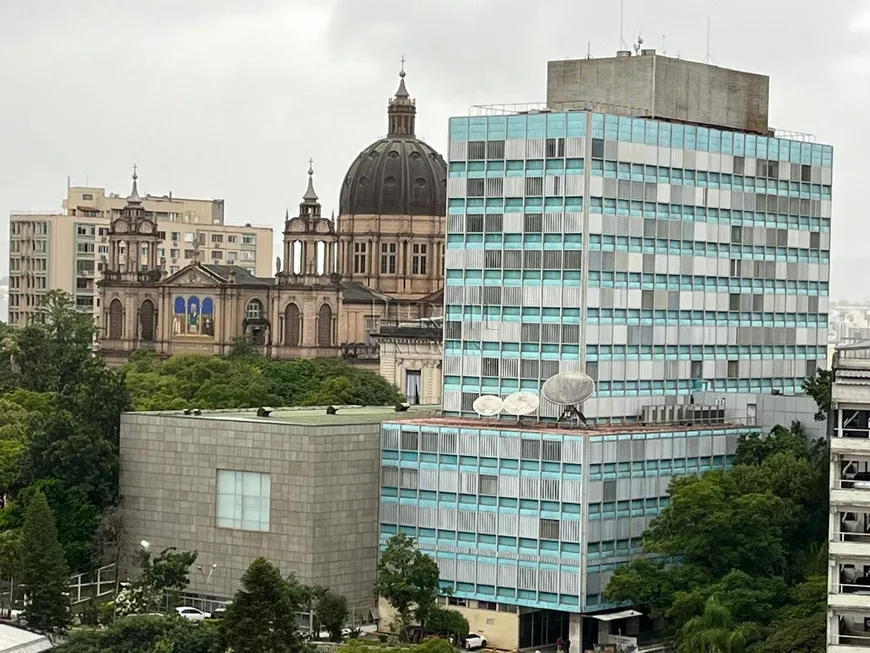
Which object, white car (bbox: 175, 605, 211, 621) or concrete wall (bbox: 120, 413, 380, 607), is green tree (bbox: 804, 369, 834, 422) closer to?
concrete wall (bbox: 120, 413, 380, 607)

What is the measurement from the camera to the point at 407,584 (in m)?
128

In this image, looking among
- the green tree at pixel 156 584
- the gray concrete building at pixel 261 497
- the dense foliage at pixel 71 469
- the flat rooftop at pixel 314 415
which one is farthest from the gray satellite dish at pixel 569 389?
the dense foliage at pixel 71 469

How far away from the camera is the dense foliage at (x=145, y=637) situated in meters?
116

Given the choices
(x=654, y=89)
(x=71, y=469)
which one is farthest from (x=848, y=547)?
(x=71, y=469)

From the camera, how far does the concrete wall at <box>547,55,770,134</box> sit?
465 ft

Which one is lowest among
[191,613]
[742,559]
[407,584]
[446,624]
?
[191,613]

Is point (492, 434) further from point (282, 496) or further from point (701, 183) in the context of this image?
point (701, 183)

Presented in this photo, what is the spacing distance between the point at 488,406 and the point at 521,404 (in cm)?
185

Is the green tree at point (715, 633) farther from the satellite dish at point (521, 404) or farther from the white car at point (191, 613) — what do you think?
the white car at point (191, 613)

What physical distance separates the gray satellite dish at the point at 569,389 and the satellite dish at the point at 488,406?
3073 mm

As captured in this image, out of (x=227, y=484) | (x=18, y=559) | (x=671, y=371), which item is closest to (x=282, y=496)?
(x=227, y=484)

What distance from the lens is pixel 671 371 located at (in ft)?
462

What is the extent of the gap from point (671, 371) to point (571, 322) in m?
9.09

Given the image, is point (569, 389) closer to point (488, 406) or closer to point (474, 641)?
point (488, 406)
